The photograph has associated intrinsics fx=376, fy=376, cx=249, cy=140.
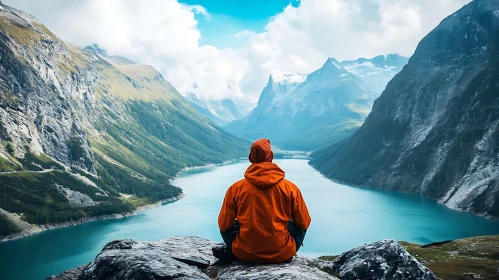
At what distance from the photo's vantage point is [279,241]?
12.0 metres

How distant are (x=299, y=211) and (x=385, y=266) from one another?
4.46 meters

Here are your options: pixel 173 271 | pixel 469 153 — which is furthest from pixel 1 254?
pixel 469 153

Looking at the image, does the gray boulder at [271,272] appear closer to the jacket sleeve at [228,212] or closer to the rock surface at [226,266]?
the rock surface at [226,266]

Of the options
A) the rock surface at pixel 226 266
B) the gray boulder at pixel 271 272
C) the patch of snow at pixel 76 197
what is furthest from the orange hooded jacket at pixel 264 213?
the patch of snow at pixel 76 197

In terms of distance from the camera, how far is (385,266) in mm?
13945

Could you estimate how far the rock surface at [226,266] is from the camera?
1155 cm

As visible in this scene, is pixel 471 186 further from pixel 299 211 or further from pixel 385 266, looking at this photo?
pixel 299 211

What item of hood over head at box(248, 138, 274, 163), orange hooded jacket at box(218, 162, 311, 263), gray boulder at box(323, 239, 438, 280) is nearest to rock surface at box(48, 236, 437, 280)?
gray boulder at box(323, 239, 438, 280)

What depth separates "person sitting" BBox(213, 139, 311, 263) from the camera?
38.9ft

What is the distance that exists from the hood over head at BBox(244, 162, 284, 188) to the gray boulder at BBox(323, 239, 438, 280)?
5171mm

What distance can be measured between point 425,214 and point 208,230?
8848 cm

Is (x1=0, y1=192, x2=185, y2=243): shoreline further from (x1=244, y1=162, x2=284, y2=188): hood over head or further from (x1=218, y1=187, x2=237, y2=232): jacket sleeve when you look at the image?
(x1=244, y1=162, x2=284, y2=188): hood over head

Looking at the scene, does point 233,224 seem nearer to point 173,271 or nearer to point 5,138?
point 173,271

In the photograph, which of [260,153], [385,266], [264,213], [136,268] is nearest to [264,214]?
[264,213]
